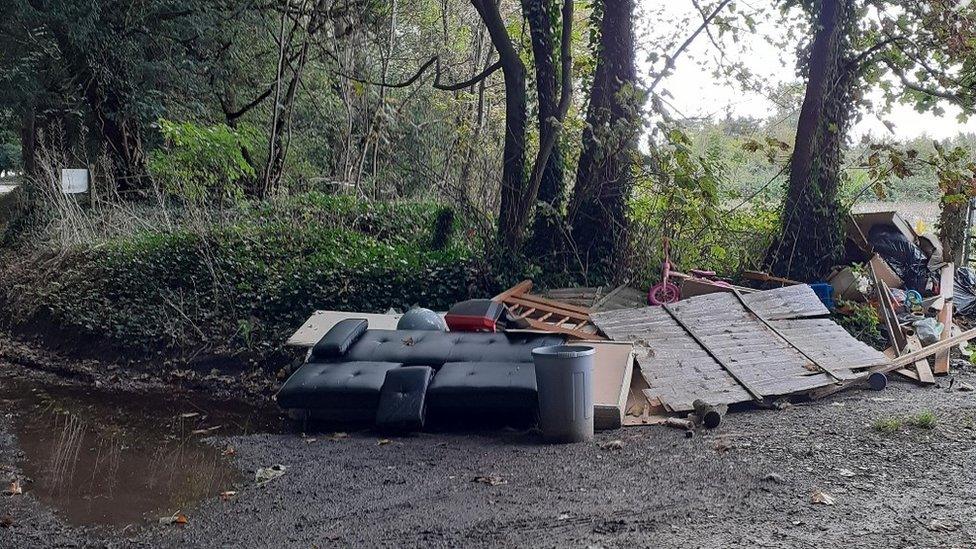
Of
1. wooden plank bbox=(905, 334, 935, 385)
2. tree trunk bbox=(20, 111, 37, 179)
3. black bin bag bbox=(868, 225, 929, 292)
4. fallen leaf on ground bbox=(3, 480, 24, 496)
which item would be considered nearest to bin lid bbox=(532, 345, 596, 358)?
fallen leaf on ground bbox=(3, 480, 24, 496)

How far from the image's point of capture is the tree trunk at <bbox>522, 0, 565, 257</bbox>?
10.6 m

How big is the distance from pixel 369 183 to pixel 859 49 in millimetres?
9091

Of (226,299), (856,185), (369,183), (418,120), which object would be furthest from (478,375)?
(418,120)

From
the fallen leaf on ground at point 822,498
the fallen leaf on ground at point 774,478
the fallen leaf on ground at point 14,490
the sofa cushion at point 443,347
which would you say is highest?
the sofa cushion at point 443,347

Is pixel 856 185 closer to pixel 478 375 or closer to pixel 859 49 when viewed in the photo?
pixel 859 49

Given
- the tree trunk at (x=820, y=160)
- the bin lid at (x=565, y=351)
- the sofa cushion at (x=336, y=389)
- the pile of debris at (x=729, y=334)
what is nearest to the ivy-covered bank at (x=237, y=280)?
the pile of debris at (x=729, y=334)

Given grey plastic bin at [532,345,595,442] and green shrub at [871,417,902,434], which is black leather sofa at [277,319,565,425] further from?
green shrub at [871,417,902,434]

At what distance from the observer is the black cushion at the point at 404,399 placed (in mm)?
6555

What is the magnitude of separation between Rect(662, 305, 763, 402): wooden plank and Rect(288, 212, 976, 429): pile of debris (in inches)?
0.4

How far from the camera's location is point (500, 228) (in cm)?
1089

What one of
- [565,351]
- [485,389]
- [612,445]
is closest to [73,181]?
[485,389]

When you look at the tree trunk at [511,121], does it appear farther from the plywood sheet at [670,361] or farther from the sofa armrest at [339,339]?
the sofa armrest at [339,339]

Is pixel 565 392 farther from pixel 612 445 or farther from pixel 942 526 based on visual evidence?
pixel 942 526

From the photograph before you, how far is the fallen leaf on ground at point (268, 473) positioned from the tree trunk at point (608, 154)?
5.58m
